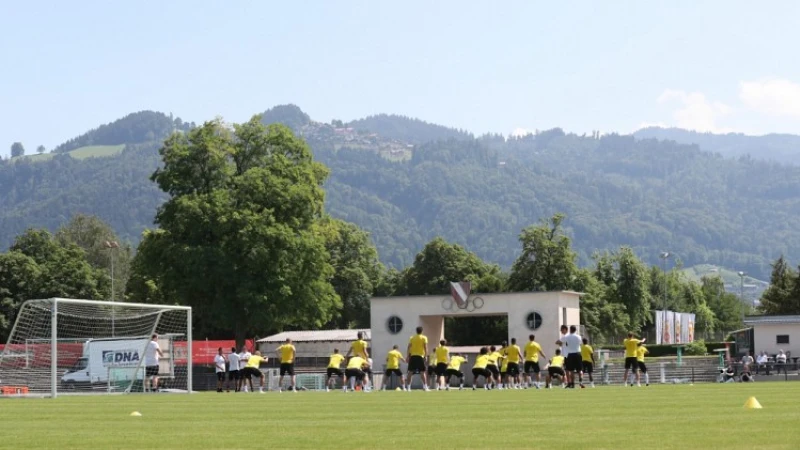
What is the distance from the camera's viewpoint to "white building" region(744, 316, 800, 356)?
72250 millimetres

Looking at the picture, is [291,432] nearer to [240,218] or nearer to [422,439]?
[422,439]

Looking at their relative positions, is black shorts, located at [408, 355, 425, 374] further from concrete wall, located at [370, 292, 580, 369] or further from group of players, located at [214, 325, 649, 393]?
concrete wall, located at [370, 292, 580, 369]

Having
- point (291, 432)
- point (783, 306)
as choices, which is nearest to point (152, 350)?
point (291, 432)

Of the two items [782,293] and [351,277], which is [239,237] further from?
[782,293]

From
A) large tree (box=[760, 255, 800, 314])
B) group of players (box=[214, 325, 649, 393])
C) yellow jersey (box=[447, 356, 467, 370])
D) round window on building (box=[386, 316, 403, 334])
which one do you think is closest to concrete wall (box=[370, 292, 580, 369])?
round window on building (box=[386, 316, 403, 334])

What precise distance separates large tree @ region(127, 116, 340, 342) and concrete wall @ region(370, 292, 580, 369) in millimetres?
5741

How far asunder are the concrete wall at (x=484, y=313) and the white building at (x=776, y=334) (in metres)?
15.9

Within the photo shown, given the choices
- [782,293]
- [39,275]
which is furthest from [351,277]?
[782,293]

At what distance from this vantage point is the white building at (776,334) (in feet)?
237

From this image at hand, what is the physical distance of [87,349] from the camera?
5969 centimetres

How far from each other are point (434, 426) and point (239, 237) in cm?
5038

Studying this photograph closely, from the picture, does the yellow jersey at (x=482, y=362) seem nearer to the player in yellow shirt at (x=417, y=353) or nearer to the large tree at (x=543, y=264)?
the player in yellow shirt at (x=417, y=353)

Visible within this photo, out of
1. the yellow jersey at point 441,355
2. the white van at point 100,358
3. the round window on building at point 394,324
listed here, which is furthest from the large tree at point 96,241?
the yellow jersey at point 441,355

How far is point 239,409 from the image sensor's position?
2177cm
